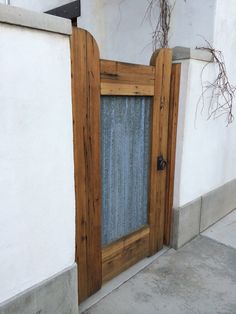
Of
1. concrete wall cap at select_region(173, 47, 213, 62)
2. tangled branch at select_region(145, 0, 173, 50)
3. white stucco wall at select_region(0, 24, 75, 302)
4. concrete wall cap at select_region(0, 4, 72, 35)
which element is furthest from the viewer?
tangled branch at select_region(145, 0, 173, 50)

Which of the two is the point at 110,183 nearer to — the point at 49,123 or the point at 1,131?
the point at 49,123

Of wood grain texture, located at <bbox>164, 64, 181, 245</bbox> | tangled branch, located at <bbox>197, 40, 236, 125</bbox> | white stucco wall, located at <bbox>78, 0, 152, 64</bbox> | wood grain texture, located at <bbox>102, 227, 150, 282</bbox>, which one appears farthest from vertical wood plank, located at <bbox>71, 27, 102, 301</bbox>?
white stucco wall, located at <bbox>78, 0, 152, 64</bbox>

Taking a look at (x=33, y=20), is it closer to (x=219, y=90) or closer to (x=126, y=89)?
(x=126, y=89)

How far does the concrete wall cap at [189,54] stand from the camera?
262cm

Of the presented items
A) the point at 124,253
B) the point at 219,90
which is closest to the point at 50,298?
the point at 124,253

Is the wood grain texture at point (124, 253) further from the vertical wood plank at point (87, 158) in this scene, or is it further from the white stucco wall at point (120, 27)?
the white stucco wall at point (120, 27)

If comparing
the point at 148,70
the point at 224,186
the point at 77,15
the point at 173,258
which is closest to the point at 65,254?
the point at 173,258

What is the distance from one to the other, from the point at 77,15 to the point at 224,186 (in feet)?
9.77

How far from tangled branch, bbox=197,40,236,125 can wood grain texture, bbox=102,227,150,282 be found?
150cm

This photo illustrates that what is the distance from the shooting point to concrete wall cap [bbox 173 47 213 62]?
8.61ft

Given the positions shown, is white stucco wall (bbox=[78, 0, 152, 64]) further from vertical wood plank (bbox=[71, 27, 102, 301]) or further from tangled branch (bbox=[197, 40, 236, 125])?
vertical wood plank (bbox=[71, 27, 102, 301])

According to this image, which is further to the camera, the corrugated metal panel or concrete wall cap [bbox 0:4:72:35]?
the corrugated metal panel

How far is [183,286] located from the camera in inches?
95.6

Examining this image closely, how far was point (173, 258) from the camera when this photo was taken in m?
2.84
